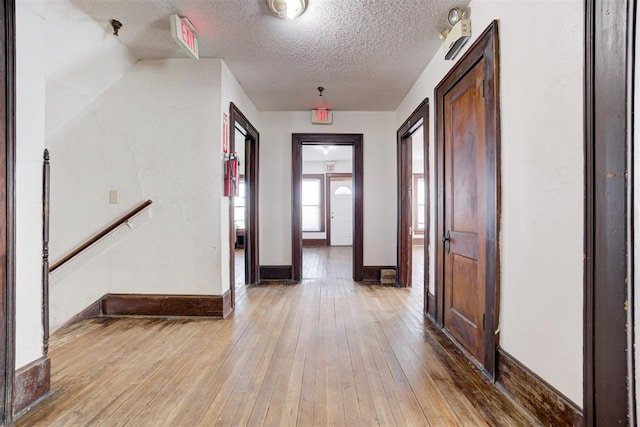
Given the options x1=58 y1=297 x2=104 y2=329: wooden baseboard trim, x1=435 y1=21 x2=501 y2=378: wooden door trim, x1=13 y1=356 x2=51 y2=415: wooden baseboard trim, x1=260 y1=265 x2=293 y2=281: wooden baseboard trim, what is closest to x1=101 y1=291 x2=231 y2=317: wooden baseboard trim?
→ x1=58 y1=297 x2=104 y2=329: wooden baseboard trim

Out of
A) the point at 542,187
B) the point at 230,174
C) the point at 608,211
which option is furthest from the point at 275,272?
the point at 608,211

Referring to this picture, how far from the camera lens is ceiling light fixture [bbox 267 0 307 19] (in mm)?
2041

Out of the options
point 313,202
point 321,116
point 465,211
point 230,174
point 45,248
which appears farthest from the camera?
point 313,202

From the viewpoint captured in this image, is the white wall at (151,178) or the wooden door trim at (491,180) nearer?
the wooden door trim at (491,180)

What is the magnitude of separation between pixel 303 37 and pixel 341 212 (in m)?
6.76

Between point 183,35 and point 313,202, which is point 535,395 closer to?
point 183,35

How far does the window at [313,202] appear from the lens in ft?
29.9

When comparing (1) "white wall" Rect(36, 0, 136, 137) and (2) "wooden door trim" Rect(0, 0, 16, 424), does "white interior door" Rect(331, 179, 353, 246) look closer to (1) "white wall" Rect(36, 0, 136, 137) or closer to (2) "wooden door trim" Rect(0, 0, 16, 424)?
(1) "white wall" Rect(36, 0, 136, 137)

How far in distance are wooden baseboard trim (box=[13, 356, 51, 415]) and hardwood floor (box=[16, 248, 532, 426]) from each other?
58 mm

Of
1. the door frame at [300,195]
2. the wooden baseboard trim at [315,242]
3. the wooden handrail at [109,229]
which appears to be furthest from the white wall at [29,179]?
the wooden baseboard trim at [315,242]

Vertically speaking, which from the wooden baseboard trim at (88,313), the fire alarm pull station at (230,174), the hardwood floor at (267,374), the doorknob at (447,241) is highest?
the fire alarm pull station at (230,174)

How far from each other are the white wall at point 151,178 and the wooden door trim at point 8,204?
1417 mm

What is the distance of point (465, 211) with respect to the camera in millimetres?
2197

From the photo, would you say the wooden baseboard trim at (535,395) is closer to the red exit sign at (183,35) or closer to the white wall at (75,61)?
the red exit sign at (183,35)
